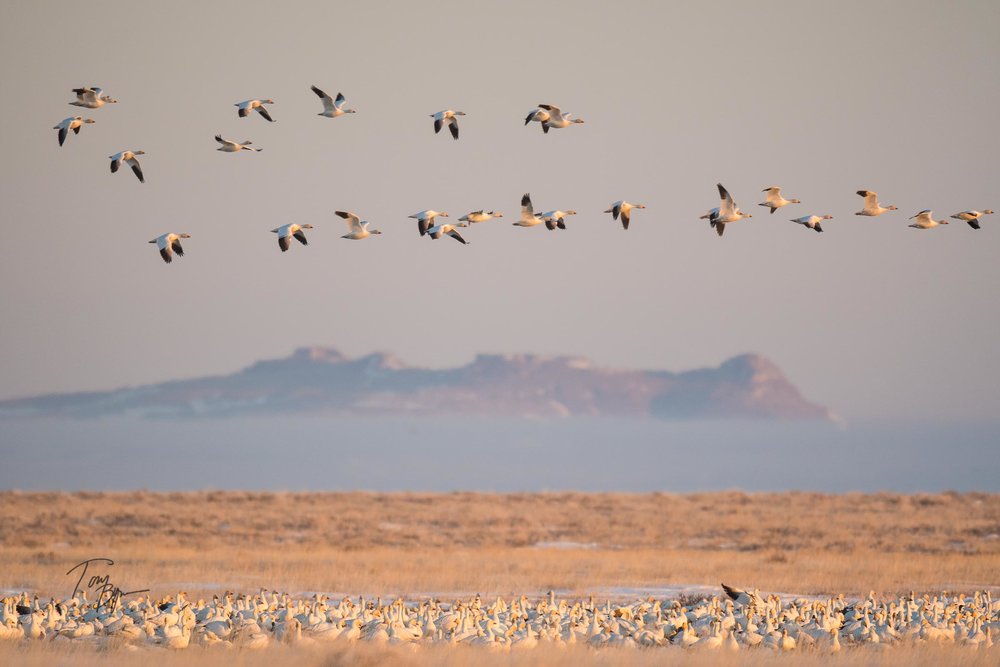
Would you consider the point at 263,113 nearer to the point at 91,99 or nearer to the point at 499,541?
the point at 91,99

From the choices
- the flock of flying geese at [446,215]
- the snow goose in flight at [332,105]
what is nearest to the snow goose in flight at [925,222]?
the flock of flying geese at [446,215]

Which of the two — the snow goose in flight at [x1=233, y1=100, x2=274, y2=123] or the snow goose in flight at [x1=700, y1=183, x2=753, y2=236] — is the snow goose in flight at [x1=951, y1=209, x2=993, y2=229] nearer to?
the snow goose in flight at [x1=700, y1=183, x2=753, y2=236]

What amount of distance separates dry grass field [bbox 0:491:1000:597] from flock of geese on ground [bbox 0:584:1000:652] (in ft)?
20.5

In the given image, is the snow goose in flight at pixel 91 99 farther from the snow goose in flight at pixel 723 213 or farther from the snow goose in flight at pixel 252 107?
the snow goose in flight at pixel 723 213

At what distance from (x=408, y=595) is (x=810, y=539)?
1627cm

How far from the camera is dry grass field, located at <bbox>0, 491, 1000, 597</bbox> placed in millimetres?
26453

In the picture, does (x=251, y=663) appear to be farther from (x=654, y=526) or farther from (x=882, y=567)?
(x=654, y=526)

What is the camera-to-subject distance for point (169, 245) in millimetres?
22844

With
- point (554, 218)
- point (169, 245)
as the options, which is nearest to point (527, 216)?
point (554, 218)

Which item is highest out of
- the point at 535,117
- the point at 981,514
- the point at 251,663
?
the point at 535,117

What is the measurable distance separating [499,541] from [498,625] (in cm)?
1949

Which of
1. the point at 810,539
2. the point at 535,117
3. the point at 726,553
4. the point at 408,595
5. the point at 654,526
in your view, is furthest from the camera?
the point at 654,526

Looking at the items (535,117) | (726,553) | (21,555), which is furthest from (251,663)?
(726,553)

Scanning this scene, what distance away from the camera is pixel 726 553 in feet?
108
